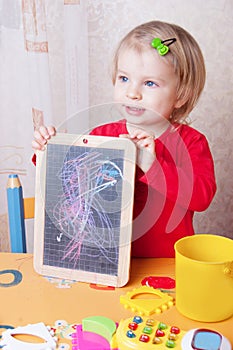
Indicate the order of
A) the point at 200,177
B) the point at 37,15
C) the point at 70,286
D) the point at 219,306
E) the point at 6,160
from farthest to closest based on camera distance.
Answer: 1. the point at 6,160
2. the point at 37,15
3. the point at 200,177
4. the point at 70,286
5. the point at 219,306

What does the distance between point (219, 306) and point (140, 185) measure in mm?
266

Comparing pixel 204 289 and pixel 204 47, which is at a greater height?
pixel 204 47

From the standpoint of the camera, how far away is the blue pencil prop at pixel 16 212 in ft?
2.81

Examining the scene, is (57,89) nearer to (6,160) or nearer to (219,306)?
(6,160)

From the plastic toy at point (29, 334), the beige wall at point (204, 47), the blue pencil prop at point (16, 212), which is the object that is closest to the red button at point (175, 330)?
the plastic toy at point (29, 334)

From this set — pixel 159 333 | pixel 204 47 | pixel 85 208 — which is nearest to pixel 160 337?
pixel 159 333

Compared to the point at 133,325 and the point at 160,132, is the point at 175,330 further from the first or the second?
the point at 160,132

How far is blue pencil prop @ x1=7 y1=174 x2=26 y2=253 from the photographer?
858 millimetres

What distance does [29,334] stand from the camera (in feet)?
2.12

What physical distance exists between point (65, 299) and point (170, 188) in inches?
9.4

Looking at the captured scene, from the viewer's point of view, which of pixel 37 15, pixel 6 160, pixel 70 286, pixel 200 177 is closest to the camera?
pixel 70 286

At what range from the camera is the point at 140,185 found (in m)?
0.86

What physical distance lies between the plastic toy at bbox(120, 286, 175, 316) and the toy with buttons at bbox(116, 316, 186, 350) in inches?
2.3

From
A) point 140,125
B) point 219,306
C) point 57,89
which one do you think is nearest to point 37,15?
point 57,89
